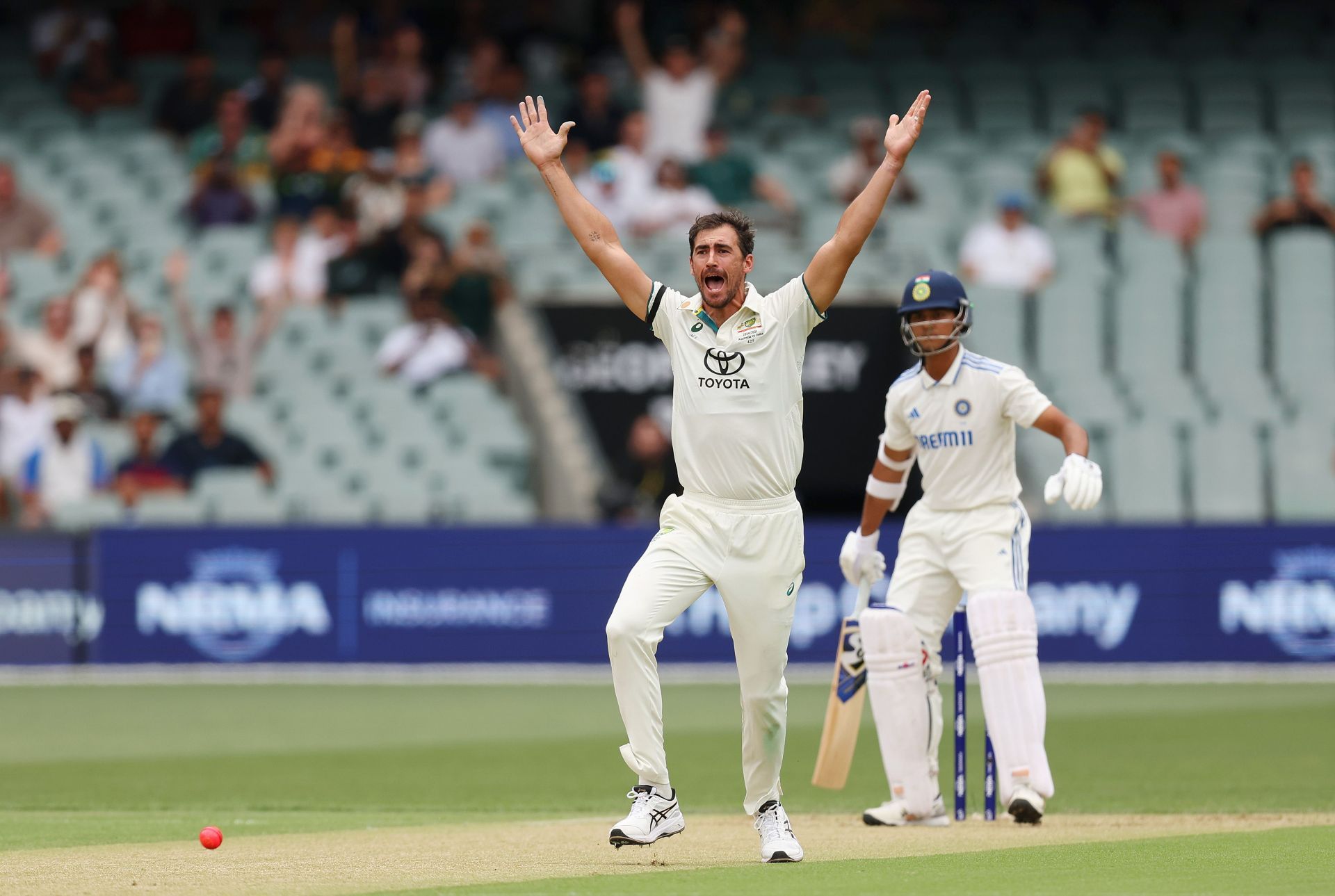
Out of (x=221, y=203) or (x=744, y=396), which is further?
(x=221, y=203)

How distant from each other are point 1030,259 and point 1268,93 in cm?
505

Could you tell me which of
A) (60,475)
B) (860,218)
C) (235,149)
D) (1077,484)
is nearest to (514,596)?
(60,475)

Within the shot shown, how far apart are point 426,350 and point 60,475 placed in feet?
10.7

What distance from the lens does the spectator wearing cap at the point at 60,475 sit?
16875mm

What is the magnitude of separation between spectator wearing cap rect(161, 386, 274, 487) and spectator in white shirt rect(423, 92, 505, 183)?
419 cm

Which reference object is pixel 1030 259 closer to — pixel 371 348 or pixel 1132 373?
pixel 1132 373

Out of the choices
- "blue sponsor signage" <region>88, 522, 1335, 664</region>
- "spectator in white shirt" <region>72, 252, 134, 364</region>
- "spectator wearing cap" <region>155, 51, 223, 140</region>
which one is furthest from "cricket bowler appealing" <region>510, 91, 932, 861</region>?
"spectator wearing cap" <region>155, 51, 223, 140</region>

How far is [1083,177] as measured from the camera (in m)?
19.4

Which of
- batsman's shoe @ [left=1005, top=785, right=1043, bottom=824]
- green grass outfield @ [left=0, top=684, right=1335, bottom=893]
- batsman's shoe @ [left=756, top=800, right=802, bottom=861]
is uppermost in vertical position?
batsman's shoe @ [left=756, top=800, right=802, bottom=861]

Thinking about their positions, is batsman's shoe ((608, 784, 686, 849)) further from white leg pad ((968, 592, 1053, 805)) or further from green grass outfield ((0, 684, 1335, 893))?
white leg pad ((968, 592, 1053, 805))

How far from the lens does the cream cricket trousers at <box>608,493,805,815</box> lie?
7.01 m

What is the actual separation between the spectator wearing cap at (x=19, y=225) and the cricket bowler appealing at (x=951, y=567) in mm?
13082

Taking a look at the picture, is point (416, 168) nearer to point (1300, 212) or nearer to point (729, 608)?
point (1300, 212)

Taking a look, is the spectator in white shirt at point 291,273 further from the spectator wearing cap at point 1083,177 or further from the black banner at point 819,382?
the spectator wearing cap at point 1083,177
